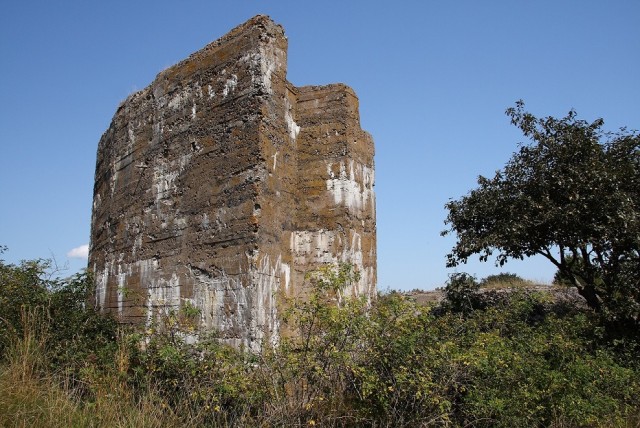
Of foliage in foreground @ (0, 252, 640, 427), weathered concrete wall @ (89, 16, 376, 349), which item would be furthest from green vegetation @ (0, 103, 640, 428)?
weathered concrete wall @ (89, 16, 376, 349)

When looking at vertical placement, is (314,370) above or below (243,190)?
below

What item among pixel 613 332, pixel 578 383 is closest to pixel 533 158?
pixel 613 332

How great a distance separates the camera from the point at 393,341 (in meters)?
4.65

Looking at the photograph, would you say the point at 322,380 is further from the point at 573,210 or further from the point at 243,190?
the point at 573,210

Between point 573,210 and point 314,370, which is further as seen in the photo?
point 573,210

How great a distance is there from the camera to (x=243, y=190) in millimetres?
5766

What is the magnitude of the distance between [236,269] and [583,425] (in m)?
4.04

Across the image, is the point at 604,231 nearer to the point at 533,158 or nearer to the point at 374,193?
the point at 533,158

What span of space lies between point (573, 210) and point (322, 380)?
22.4 feet

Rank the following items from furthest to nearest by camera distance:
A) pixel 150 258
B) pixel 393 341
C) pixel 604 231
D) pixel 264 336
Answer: pixel 604 231
pixel 150 258
pixel 264 336
pixel 393 341

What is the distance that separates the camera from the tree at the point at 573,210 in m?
9.12

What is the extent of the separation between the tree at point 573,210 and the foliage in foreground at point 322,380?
→ 12.8 ft

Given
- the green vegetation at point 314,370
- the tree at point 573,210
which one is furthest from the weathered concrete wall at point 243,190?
the tree at point 573,210

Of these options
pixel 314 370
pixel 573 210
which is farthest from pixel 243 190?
pixel 573 210
